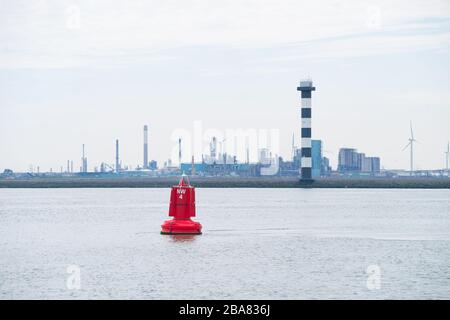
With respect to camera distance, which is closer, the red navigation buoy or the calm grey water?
the calm grey water

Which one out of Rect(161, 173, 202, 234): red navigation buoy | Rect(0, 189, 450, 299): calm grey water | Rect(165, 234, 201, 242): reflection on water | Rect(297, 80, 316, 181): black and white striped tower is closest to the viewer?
Rect(0, 189, 450, 299): calm grey water

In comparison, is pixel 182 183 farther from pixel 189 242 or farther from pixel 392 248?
pixel 392 248

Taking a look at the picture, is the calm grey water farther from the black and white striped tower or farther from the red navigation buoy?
the black and white striped tower

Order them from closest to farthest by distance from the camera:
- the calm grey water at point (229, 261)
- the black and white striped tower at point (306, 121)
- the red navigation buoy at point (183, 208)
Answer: the calm grey water at point (229, 261)
the red navigation buoy at point (183, 208)
the black and white striped tower at point (306, 121)

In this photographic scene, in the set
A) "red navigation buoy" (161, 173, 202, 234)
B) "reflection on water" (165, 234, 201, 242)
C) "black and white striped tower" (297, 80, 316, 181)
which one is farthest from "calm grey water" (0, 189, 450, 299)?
"black and white striped tower" (297, 80, 316, 181)

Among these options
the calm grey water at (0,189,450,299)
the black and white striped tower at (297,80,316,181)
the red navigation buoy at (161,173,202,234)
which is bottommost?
the calm grey water at (0,189,450,299)

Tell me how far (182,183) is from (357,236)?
43.4 feet

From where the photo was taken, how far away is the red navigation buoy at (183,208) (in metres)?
45.4

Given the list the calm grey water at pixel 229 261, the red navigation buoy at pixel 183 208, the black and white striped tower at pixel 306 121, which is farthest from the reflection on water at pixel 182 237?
the black and white striped tower at pixel 306 121

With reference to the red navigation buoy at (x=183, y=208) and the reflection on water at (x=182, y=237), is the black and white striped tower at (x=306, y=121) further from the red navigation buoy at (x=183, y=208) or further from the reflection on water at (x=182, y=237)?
the red navigation buoy at (x=183, y=208)

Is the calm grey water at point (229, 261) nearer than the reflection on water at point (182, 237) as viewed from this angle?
Yes

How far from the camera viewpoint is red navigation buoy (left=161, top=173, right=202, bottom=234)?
149 feet

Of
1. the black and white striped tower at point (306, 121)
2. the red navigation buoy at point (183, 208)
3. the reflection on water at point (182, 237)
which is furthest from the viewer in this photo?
the black and white striped tower at point (306, 121)
